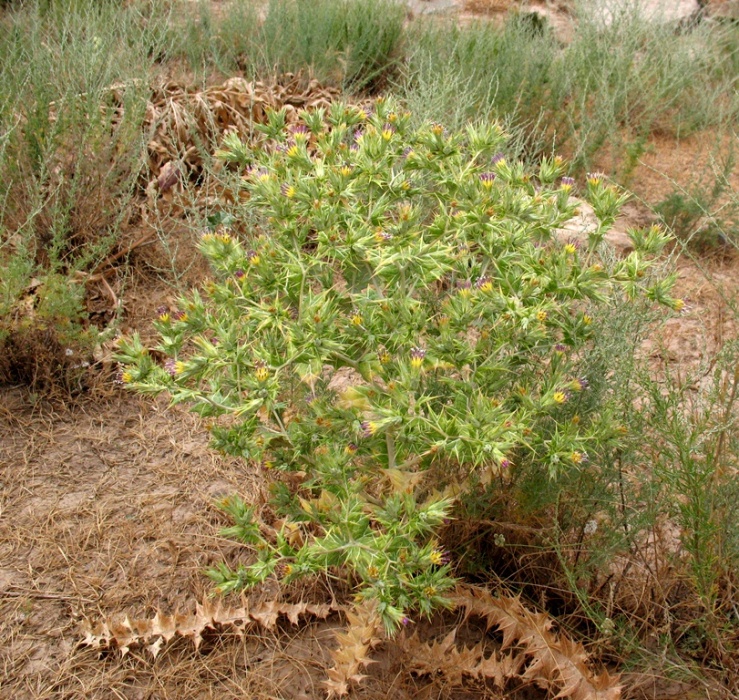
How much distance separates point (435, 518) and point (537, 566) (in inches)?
23.7

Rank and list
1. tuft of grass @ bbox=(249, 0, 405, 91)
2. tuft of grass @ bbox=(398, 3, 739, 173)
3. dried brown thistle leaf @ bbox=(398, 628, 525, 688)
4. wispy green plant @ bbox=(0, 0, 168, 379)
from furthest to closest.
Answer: tuft of grass @ bbox=(249, 0, 405, 91)
tuft of grass @ bbox=(398, 3, 739, 173)
wispy green plant @ bbox=(0, 0, 168, 379)
dried brown thistle leaf @ bbox=(398, 628, 525, 688)

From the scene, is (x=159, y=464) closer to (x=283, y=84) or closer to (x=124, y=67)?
(x=124, y=67)

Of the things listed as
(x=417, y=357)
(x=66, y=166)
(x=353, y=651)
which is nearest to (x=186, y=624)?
(x=353, y=651)

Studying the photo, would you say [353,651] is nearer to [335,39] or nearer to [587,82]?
[587,82]

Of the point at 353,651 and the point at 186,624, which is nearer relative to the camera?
the point at 353,651

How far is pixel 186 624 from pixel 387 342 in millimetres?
959

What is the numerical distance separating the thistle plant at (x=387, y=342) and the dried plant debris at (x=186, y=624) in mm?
211

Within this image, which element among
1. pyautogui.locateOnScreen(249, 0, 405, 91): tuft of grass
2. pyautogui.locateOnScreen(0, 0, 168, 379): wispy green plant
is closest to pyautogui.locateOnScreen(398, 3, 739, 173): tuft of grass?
→ pyautogui.locateOnScreen(249, 0, 405, 91): tuft of grass

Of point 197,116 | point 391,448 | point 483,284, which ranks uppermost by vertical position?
point 483,284

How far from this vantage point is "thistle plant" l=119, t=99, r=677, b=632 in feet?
5.19

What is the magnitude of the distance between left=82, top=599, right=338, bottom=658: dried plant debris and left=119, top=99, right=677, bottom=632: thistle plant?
0.69ft

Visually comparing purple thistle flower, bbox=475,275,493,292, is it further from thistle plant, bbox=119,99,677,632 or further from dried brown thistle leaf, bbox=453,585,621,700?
dried brown thistle leaf, bbox=453,585,621,700

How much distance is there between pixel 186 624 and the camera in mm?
1978

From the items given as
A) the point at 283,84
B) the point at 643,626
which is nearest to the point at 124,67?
the point at 283,84
